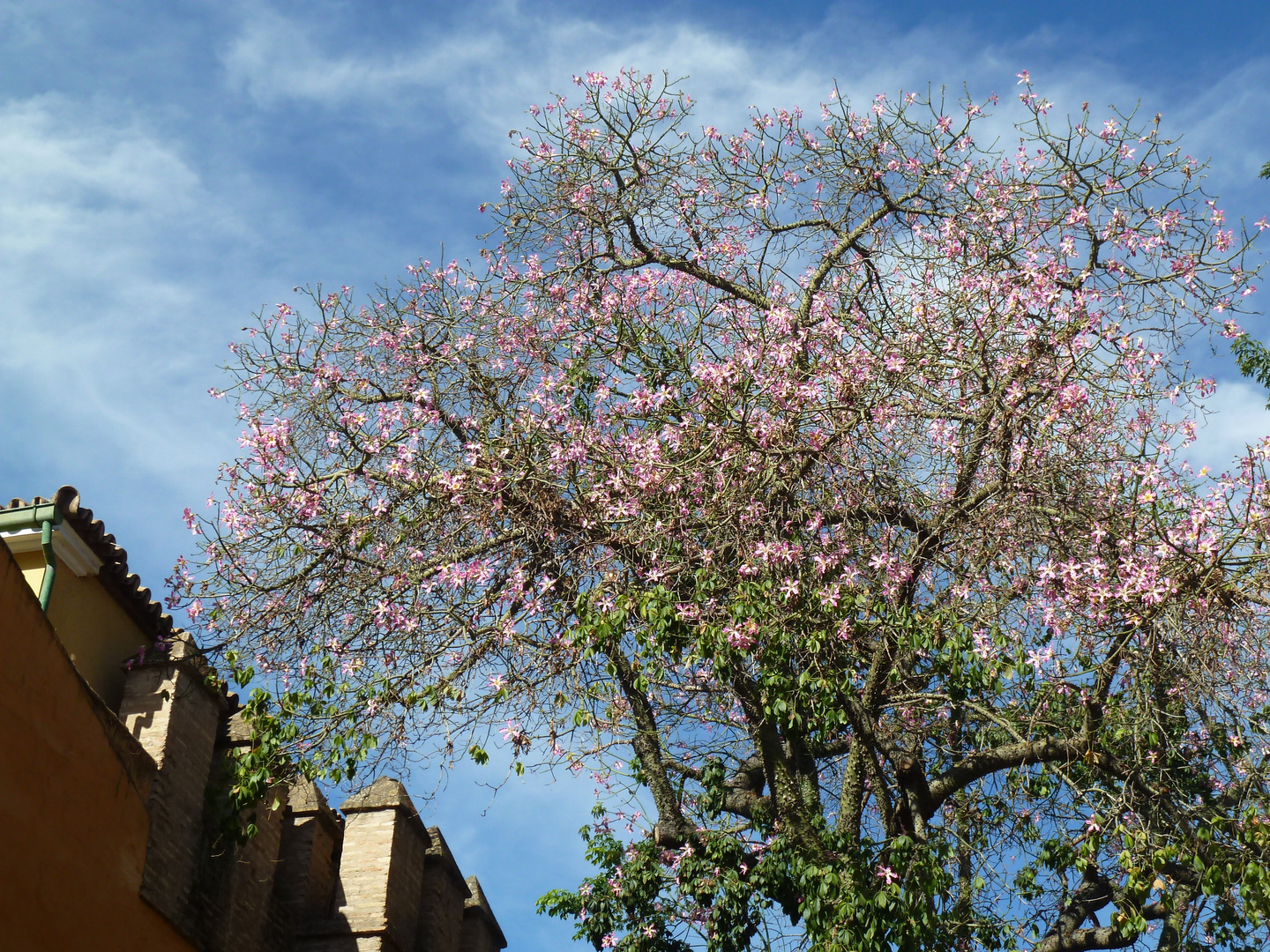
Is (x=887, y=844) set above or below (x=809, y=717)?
below

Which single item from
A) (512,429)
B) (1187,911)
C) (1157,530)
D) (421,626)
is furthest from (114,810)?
(1187,911)

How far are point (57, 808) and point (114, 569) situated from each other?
2694mm

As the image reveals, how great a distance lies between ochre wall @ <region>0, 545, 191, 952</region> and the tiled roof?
1.83m

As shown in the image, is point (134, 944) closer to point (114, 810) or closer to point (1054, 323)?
point (114, 810)

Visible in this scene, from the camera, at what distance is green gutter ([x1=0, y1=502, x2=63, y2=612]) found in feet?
29.4

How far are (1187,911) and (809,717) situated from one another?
412cm

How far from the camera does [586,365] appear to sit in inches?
428

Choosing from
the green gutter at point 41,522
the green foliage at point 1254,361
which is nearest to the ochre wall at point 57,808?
the green gutter at point 41,522

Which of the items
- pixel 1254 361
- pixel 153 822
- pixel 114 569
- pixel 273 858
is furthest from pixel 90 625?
pixel 1254 361

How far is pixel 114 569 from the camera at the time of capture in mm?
9586

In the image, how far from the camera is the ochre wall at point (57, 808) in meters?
6.91

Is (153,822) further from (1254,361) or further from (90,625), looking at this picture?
(1254,361)

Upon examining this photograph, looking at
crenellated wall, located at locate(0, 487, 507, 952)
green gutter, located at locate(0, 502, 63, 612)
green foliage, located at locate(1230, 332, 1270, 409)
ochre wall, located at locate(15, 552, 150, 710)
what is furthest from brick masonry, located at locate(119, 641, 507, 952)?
green foliage, located at locate(1230, 332, 1270, 409)

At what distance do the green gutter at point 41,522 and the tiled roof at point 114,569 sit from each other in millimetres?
42
